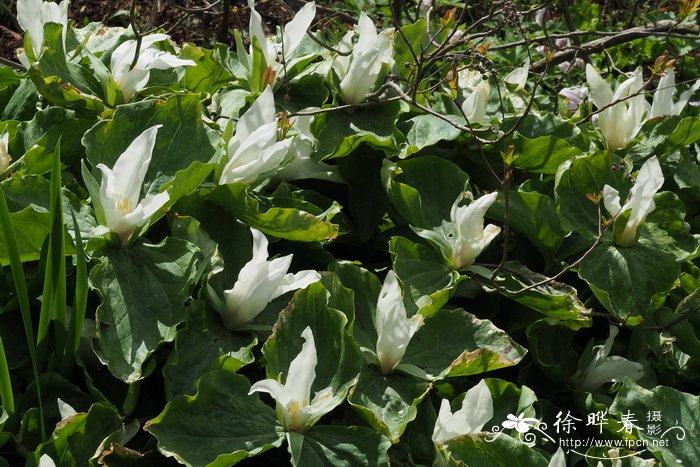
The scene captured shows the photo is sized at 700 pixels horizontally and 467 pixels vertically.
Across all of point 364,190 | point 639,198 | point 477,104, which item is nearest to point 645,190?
point 639,198

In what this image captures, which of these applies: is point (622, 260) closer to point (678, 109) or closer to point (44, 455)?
point (678, 109)

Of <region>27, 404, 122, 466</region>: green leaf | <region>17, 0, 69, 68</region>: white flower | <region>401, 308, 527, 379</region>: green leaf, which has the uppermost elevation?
<region>17, 0, 69, 68</region>: white flower

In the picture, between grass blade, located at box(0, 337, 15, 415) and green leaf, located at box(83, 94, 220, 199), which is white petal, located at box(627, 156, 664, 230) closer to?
green leaf, located at box(83, 94, 220, 199)

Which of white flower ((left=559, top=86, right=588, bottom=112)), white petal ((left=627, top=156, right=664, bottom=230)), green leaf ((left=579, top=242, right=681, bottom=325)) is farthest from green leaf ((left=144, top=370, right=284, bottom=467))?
white flower ((left=559, top=86, right=588, bottom=112))

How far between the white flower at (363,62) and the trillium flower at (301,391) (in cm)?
62

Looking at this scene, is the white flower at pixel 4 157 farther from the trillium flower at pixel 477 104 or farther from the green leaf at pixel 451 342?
the trillium flower at pixel 477 104

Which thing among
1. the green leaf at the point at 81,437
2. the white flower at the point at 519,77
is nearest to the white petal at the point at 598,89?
the white flower at the point at 519,77

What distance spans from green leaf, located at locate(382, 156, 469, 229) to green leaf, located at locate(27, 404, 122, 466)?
587mm

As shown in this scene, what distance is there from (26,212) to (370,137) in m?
0.59

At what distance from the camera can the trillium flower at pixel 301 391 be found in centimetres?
112

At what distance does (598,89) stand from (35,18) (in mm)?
1092

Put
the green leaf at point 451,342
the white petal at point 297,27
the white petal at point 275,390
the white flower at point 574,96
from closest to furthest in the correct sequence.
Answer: the white petal at point 275,390
the green leaf at point 451,342
the white petal at point 297,27
the white flower at point 574,96

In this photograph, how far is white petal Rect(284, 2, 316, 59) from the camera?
1.65 m

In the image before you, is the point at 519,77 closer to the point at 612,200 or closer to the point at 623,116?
the point at 623,116
